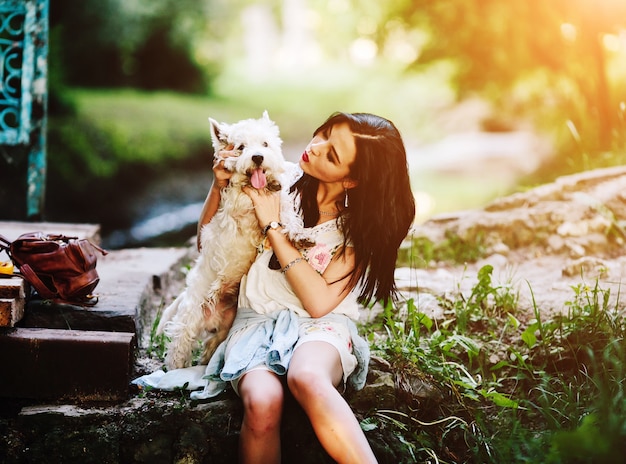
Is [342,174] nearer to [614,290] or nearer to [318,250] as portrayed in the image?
[318,250]

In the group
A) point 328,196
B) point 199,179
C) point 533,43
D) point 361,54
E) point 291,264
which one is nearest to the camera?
point 291,264

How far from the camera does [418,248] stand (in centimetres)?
546

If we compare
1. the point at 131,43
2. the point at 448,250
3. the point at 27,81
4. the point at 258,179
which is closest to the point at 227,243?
the point at 258,179

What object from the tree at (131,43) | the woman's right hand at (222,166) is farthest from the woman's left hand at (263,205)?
the tree at (131,43)

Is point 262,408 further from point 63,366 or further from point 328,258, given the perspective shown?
point 63,366

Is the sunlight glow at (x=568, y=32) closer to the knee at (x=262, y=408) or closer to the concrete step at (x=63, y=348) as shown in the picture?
the concrete step at (x=63, y=348)

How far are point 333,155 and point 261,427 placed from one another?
1302mm

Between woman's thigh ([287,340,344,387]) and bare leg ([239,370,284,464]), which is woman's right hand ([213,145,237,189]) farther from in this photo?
bare leg ([239,370,284,464])

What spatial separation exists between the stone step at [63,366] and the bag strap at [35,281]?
22 cm

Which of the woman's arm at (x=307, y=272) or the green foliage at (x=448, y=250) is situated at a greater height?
the woman's arm at (x=307, y=272)

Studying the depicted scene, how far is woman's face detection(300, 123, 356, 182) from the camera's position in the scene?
3164mm

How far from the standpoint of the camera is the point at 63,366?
3.13 m

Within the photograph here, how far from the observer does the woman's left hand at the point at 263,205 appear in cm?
314

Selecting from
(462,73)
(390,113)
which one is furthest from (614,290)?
(390,113)
